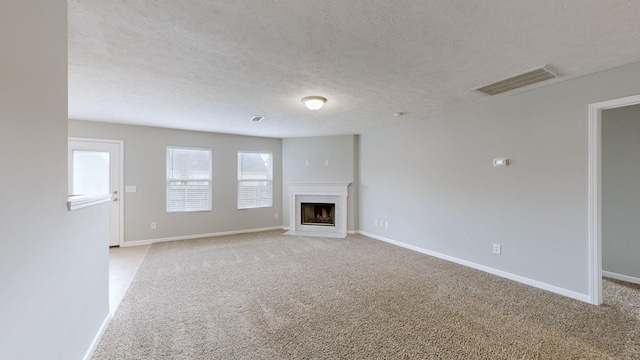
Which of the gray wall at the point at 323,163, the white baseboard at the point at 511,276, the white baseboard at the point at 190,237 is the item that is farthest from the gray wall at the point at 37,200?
the gray wall at the point at 323,163

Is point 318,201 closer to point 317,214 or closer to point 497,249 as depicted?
point 317,214

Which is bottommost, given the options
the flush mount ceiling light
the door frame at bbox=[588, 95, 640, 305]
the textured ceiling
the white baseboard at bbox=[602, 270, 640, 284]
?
the white baseboard at bbox=[602, 270, 640, 284]

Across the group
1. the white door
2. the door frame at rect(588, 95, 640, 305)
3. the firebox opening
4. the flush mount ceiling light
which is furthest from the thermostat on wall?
the white door

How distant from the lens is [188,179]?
5.84 metres

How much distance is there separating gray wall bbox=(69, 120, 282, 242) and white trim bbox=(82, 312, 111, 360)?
333cm

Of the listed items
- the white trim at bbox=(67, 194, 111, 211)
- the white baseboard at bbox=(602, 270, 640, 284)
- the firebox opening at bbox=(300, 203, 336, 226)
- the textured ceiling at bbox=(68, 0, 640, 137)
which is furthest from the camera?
the firebox opening at bbox=(300, 203, 336, 226)

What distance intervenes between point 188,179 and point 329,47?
480cm

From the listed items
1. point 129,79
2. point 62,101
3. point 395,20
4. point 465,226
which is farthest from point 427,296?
point 129,79

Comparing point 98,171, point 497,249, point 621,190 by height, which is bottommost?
point 497,249

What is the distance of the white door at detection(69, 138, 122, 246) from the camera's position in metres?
4.77

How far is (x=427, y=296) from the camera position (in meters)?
2.93

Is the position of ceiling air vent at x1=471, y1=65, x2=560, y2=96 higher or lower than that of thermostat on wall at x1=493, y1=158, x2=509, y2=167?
higher

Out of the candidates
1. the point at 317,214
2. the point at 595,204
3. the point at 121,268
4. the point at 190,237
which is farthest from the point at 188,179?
the point at 595,204

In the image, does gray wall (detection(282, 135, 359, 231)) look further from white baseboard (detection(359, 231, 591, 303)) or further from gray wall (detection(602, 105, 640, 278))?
gray wall (detection(602, 105, 640, 278))
